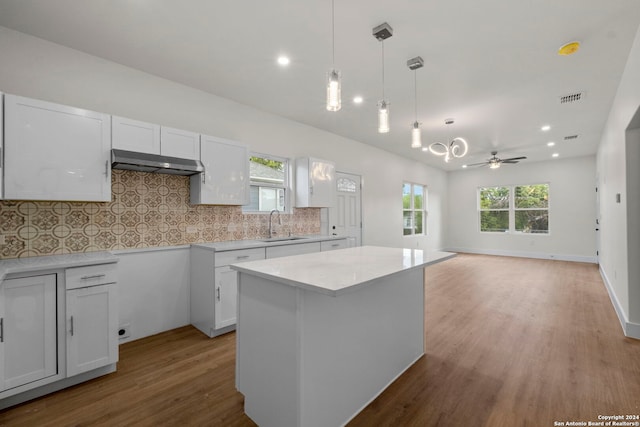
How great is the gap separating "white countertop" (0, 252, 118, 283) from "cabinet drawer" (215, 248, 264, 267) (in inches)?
35.1

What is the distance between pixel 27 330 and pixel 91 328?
35cm

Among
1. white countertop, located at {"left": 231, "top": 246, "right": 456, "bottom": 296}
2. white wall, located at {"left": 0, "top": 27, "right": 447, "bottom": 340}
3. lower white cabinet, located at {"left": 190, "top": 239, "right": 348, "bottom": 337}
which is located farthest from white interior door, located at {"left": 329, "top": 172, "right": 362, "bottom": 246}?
white countertop, located at {"left": 231, "top": 246, "right": 456, "bottom": 296}

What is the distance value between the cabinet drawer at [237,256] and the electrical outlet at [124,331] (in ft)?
3.50

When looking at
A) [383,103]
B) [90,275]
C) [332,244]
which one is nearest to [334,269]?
[383,103]

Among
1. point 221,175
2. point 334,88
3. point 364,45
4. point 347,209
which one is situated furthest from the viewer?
point 347,209

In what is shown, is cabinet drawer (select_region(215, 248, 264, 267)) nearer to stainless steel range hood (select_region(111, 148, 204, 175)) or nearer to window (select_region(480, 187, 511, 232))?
stainless steel range hood (select_region(111, 148, 204, 175))

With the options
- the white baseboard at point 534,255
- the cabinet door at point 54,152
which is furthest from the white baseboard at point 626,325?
the cabinet door at point 54,152

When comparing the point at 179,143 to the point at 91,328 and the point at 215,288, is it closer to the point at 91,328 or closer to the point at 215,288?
the point at 215,288

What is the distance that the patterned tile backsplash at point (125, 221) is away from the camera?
2352 millimetres

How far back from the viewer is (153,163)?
8.70ft

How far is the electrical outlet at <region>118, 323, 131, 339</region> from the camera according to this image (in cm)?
281

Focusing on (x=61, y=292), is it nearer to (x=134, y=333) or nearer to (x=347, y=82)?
(x=134, y=333)

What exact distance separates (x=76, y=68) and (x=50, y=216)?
1.37 meters

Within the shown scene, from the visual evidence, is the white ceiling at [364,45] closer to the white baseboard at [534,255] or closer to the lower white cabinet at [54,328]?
the lower white cabinet at [54,328]
